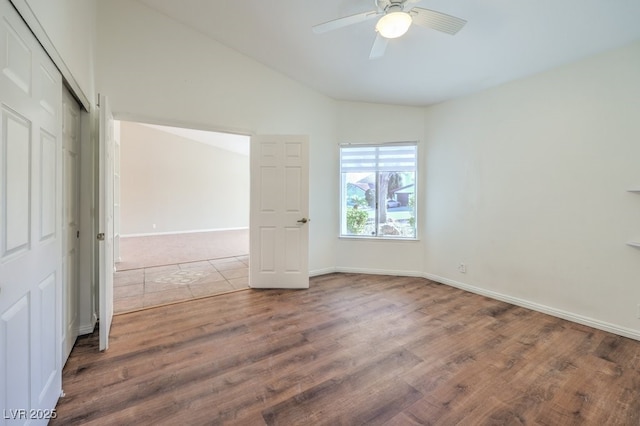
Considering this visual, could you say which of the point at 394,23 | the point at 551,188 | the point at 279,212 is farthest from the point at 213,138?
the point at 551,188

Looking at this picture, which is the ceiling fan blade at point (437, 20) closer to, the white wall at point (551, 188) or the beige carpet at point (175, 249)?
the white wall at point (551, 188)

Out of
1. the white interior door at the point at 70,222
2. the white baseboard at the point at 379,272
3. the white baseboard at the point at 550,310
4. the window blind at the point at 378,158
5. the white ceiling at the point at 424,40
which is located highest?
the white ceiling at the point at 424,40

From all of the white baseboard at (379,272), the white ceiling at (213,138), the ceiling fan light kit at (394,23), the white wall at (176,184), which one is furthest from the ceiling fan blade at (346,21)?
the white wall at (176,184)

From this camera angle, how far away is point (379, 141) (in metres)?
4.18

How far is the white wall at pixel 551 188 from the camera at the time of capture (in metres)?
2.46

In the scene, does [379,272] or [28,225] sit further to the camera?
[379,272]

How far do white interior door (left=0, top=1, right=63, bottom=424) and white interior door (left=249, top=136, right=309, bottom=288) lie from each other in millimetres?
2044

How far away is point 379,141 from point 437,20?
2356mm

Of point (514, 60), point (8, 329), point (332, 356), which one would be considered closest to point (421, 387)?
point (332, 356)

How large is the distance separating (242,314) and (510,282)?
3161 mm

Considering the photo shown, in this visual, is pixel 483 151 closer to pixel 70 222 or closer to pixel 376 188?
pixel 376 188

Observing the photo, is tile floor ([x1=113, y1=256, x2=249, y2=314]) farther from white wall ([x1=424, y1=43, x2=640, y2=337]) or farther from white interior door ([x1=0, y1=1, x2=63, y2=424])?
white wall ([x1=424, y1=43, x2=640, y2=337])

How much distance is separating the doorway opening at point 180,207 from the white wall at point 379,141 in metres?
1.76

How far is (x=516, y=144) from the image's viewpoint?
10.2 feet
